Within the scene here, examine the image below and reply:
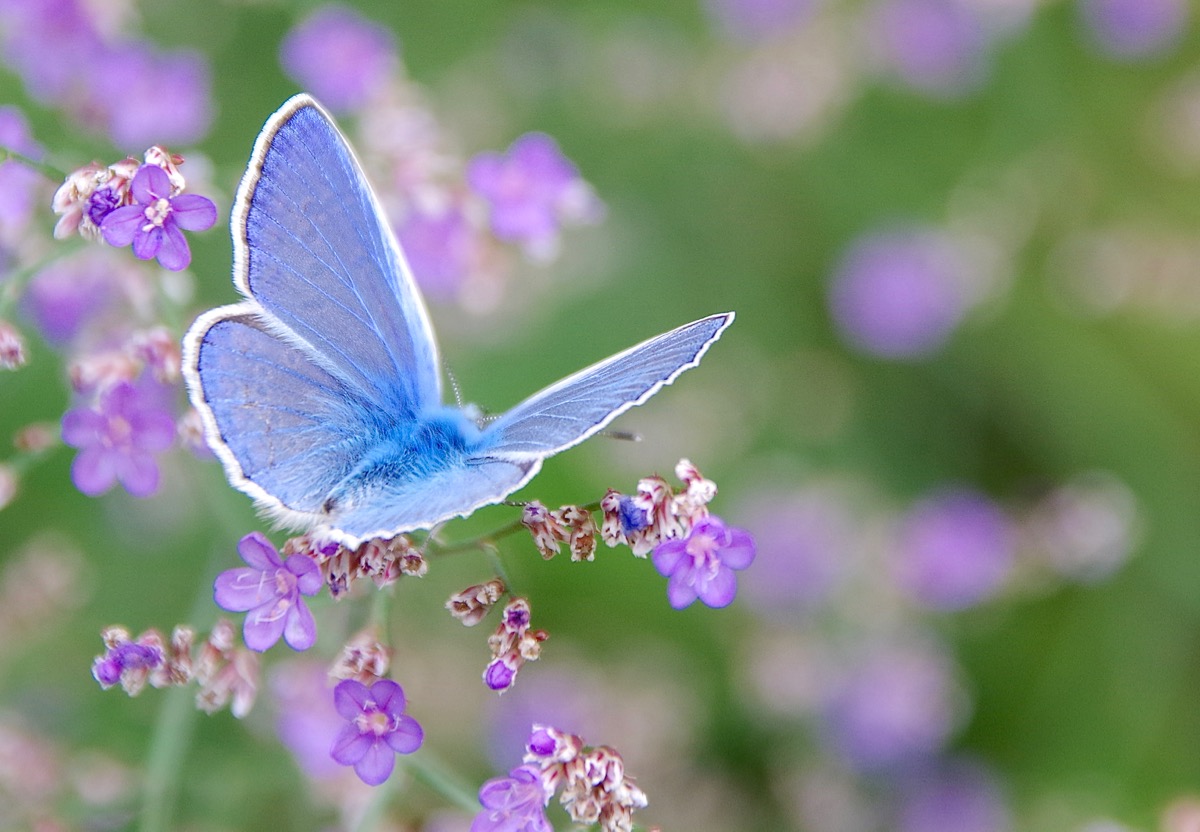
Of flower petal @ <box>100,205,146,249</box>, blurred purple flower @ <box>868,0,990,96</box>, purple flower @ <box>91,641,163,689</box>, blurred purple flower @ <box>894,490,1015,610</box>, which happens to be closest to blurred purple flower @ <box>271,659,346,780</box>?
purple flower @ <box>91,641,163,689</box>

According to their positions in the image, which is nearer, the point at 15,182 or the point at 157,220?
the point at 157,220

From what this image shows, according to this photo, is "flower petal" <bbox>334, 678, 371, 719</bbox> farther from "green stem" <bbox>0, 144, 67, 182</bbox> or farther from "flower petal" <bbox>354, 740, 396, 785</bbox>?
"green stem" <bbox>0, 144, 67, 182</bbox>

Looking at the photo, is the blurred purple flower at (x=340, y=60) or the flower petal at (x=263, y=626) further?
the blurred purple flower at (x=340, y=60)

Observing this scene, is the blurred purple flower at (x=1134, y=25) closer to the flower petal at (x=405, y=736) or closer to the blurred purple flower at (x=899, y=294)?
the blurred purple flower at (x=899, y=294)

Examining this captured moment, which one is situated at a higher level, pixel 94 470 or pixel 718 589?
pixel 94 470

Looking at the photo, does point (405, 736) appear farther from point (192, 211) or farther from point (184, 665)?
point (192, 211)

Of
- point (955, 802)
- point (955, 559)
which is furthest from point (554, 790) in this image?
point (955, 802)

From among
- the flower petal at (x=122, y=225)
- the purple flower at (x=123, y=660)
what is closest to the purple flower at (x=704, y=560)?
the purple flower at (x=123, y=660)
